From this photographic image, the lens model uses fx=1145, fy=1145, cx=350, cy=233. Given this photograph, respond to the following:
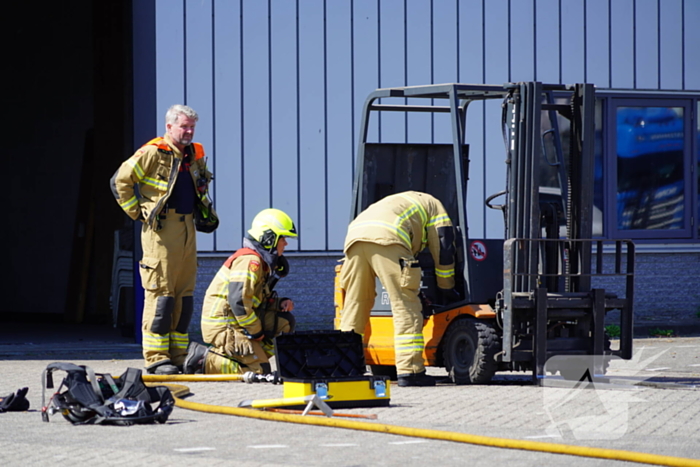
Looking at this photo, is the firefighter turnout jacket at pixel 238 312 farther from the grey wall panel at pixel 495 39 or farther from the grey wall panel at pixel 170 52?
the grey wall panel at pixel 495 39

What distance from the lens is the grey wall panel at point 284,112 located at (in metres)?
13.0

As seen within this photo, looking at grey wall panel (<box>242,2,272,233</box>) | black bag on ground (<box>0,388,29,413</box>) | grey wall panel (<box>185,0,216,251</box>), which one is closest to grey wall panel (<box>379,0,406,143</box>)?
grey wall panel (<box>242,2,272,233</box>)

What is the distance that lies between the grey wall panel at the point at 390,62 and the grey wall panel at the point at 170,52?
2357 millimetres

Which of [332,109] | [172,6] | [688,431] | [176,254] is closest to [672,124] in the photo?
[332,109]

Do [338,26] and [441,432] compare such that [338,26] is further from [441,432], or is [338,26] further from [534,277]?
[441,432]

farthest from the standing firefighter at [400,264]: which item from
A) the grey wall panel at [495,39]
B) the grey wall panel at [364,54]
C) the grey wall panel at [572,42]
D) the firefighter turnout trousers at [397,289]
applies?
the grey wall panel at [572,42]

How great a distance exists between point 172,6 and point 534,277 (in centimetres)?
588

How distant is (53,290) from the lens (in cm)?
1670

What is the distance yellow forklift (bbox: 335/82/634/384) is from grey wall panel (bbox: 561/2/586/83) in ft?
16.2

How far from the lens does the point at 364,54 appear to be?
526 inches

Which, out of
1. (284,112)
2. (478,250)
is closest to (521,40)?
(284,112)

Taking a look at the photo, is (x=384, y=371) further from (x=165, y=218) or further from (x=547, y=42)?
(x=547, y=42)

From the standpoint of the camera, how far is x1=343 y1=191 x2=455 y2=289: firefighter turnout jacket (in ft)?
27.8

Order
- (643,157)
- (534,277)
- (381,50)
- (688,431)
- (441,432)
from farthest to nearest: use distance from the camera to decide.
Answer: (643,157) < (381,50) < (534,277) < (688,431) < (441,432)
